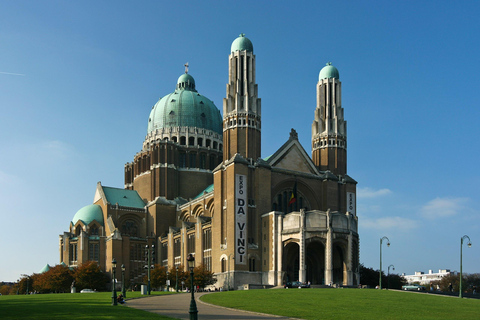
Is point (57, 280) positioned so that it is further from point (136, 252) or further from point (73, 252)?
point (136, 252)

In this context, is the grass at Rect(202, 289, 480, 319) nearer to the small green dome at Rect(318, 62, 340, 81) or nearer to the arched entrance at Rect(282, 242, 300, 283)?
the arched entrance at Rect(282, 242, 300, 283)

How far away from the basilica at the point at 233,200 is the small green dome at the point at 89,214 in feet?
0.82

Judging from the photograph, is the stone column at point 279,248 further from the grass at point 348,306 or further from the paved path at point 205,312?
the paved path at point 205,312

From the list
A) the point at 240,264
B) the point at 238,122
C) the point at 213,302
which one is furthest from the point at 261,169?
the point at 213,302

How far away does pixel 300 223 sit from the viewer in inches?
3078

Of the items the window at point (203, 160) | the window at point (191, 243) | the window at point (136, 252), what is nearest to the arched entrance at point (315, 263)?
the window at point (191, 243)

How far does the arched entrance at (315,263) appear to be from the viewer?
84.0m

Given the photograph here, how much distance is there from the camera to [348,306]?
41688mm

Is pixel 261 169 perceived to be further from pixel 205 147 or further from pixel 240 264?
pixel 205 147

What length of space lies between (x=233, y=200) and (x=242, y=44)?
23786 millimetres

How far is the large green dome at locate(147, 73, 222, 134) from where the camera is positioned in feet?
375

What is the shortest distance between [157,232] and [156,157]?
13181 millimetres

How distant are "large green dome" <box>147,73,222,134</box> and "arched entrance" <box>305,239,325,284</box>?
127 feet

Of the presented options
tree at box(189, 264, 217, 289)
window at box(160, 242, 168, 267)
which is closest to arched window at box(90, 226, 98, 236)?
window at box(160, 242, 168, 267)
